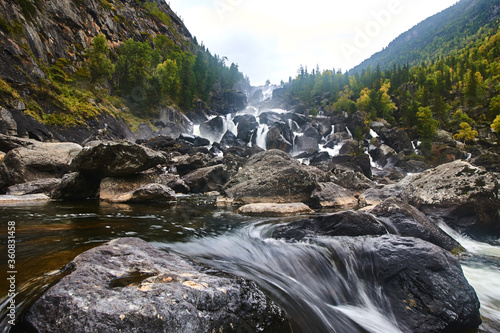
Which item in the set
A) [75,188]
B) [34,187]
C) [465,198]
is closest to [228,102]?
[34,187]

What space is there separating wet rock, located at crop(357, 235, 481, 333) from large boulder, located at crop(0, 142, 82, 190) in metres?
16.6

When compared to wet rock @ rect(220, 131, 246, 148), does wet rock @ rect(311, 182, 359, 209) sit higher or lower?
lower

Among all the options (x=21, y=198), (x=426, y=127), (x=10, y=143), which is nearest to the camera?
(x=21, y=198)

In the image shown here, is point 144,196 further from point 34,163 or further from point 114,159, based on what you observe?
point 34,163

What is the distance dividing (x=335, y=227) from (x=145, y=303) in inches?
200

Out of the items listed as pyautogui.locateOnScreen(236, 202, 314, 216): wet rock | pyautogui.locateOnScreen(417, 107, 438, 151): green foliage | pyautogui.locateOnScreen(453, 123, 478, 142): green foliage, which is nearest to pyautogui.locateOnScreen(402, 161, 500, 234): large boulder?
pyautogui.locateOnScreen(236, 202, 314, 216): wet rock

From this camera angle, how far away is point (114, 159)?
432 inches

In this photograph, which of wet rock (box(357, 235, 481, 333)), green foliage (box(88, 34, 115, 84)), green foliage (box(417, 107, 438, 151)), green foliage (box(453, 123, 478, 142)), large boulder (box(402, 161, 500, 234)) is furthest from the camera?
green foliage (box(453, 123, 478, 142))

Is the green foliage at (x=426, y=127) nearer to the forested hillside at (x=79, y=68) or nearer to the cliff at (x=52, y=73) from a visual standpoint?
the cliff at (x=52, y=73)

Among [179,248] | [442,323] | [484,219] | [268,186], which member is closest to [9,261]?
[179,248]

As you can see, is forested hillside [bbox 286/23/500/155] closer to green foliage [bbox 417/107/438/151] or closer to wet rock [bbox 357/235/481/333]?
green foliage [bbox 417/107/438/151]

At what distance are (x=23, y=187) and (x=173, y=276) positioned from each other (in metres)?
14.0

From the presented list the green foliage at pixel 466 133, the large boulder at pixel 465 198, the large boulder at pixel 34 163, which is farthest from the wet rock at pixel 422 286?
the green foliage at pixel 466 133

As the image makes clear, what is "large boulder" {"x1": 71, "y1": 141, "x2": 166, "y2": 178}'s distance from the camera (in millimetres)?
10508
